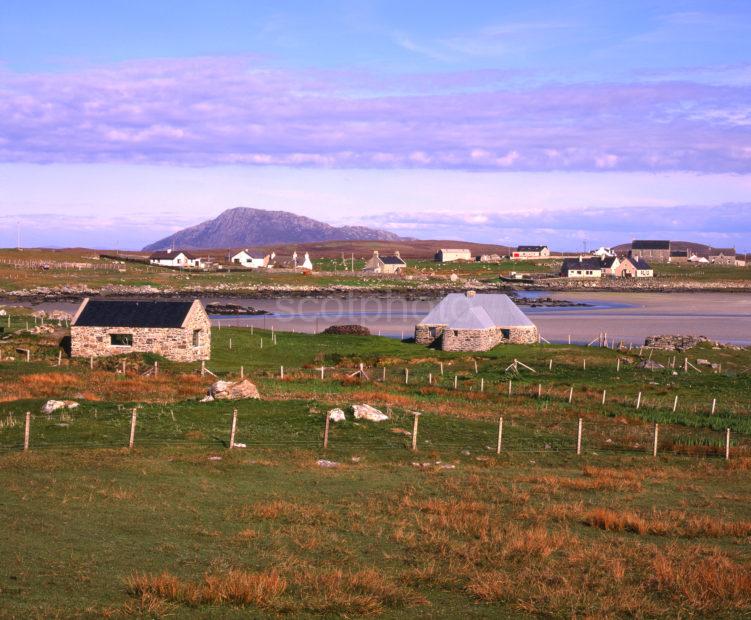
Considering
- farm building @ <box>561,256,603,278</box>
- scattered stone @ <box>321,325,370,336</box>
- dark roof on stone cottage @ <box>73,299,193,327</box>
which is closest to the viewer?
dark roof on stone cottage @ <box>73,299,193,327</box>

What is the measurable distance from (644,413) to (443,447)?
41.6 ft

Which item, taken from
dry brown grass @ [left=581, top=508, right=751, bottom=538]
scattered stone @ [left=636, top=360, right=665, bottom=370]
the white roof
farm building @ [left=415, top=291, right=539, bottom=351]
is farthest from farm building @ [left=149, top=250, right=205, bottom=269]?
dry brown grass @ [left=581, top=508, right=751, bottom=538]

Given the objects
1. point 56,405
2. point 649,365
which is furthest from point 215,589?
point 649,365

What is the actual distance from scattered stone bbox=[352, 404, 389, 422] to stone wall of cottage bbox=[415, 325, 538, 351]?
32.7 meters

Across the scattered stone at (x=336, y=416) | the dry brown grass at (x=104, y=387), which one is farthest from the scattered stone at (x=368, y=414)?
the dry brown grass at (x=104, y=387)

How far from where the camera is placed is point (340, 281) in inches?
6565

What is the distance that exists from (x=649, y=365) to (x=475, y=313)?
45.4 feet

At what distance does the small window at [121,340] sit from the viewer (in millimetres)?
51000

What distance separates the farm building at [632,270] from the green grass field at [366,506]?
155 metres

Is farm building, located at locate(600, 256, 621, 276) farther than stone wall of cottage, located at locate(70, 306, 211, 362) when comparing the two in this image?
Yes

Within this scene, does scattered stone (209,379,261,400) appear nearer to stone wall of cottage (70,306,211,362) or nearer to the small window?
stone wall of cottage (70,306,211,362)

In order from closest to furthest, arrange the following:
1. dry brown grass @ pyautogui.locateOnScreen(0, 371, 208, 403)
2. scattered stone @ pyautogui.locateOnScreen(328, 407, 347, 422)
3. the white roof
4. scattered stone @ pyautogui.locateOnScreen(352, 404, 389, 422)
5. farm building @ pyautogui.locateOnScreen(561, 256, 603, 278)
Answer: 1. scattered stone @ pyautogui.locateOnScreen(328, 407, 347, 422)
2. scattered stone @ pyautogui.locateOnScreen(352, 404, 389, 422)
3. dry brown grass @ pyautogui.locateOnScreen(0, 371, 208, 403)
4. the white roof
5. farm building @ pyautogui.locateOnScreen(561, 256, 603, 278)

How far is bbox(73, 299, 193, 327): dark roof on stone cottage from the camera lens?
50656 mm

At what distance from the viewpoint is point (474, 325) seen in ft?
206
